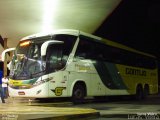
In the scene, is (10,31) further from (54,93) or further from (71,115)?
(71,115)

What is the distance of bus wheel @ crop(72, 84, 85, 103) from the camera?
16516 mm

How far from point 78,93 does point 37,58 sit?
2611 mm

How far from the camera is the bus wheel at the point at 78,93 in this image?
16.5m

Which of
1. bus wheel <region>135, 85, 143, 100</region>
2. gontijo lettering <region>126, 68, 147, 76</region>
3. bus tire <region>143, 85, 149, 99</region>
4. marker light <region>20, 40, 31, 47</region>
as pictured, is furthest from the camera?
bus tire <region>143, 85, 149, 99</region>

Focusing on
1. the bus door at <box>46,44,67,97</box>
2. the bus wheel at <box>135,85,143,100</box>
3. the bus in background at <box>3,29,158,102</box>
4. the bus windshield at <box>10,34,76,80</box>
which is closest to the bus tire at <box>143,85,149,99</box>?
the bus wheel at <box>135,85,143,100</box>

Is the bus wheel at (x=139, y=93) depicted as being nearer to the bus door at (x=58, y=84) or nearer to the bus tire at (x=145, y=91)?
the bus tire at (x=145, y=91)

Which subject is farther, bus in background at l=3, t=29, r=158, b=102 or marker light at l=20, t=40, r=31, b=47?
marker light at l=20, t=40, r=31, b=47

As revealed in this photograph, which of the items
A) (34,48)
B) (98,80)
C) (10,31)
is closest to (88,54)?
(98,80)

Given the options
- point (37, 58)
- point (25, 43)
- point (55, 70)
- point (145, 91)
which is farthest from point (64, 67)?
point (145, 91)

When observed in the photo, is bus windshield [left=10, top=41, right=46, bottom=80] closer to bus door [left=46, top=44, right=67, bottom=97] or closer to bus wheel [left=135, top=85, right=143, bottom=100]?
bus door [left=46, top=44, right=67, bottom=97]

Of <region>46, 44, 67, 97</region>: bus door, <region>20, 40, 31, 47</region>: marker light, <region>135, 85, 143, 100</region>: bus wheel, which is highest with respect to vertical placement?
<region>20, 40, 31, 47</region>: marker light

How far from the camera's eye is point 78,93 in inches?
658

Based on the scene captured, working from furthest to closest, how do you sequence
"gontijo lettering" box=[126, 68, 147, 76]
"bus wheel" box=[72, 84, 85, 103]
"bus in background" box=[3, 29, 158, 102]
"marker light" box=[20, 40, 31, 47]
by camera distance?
"gontijo lettering" box=[126, 68, 147, 76], "bus wheel" box=[72, 84, 85, 103], "marker light" box=[20, 40, 31, 47], "bus in background" box=[3, 29, 158, 102]

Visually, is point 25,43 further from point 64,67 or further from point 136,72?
point 136,72
